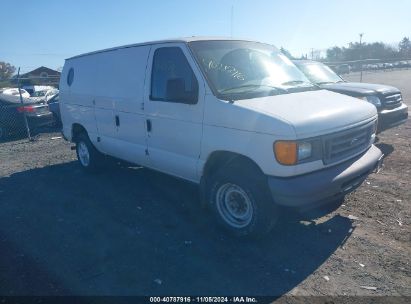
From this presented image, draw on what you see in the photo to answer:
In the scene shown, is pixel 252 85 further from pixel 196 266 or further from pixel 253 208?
pixel 196 266

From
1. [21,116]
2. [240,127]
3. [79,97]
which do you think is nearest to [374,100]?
[240,127]

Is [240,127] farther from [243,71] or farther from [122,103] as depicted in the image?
[122,103]

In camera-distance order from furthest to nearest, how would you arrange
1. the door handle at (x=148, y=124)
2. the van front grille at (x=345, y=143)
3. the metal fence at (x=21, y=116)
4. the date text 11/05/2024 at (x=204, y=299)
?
the metal fence at (x=21, y=116) → the door handle at (x=148, y=124) → the van front grille at (x=345, y=143) → the date text 11/05/2024 at (x=204, y=299)

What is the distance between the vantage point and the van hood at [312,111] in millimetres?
3645

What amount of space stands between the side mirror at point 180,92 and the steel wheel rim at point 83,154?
353 cm

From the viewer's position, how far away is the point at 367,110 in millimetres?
4422

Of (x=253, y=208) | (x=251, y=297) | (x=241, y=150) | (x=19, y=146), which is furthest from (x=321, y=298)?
(x=19, y=146)

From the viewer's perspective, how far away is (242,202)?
430cm

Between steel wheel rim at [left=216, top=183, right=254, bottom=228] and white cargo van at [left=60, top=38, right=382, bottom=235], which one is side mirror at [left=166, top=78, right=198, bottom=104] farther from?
steel wheel rim at [left=216, top=183, right=254, bottom=228]

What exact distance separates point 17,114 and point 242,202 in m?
10.8

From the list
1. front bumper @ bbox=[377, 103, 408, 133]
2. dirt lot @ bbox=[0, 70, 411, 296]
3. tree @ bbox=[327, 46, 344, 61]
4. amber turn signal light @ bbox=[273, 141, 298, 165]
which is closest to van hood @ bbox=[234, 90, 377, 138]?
amber turn signal light @ bbox=[273, 141, 298, 165]

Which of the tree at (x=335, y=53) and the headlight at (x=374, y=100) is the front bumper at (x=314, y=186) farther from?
the tree at (x=335, y=53)

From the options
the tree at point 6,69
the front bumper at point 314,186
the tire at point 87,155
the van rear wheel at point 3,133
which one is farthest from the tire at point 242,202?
the tree at point 6,69

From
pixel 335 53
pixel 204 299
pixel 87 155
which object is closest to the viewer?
pixel 204 299
